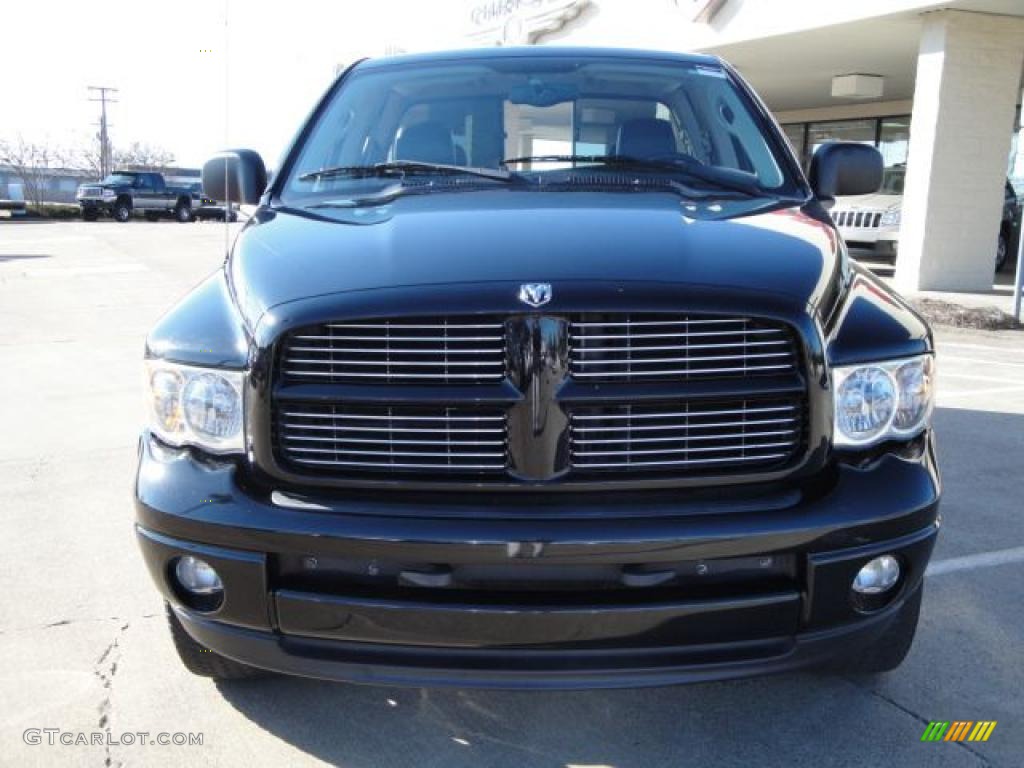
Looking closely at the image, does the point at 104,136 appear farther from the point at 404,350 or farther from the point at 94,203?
the point at 404,350

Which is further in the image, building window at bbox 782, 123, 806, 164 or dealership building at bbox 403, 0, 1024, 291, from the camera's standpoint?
building window at bbox 782, 123, 806, 164

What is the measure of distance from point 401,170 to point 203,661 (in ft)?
5.47

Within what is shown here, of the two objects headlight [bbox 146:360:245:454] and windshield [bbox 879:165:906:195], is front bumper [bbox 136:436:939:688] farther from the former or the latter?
windshield [bbox 879:165:906:195]

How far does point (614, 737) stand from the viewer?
2.53m

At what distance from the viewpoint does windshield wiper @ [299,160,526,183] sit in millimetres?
3107

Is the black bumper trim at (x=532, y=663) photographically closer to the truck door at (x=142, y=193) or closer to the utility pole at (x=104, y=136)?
the truck door at (x=142, y=193)

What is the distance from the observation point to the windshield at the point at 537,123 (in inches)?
127

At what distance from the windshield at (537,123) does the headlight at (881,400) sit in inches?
39.4

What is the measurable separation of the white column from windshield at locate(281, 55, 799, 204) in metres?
10.1

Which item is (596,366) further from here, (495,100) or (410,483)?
(495,100)

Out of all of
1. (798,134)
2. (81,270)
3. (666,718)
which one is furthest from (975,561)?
(798,134)

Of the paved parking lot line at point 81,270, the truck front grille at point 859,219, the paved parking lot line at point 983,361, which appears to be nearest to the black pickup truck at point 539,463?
the paved parking lot line at point 983,361

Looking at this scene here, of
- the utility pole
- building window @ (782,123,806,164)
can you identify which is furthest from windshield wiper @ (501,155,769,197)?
the utility pole

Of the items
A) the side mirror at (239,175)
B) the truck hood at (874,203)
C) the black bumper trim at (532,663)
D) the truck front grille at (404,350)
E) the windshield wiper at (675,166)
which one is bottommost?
the black bumper trim at (532,663)
